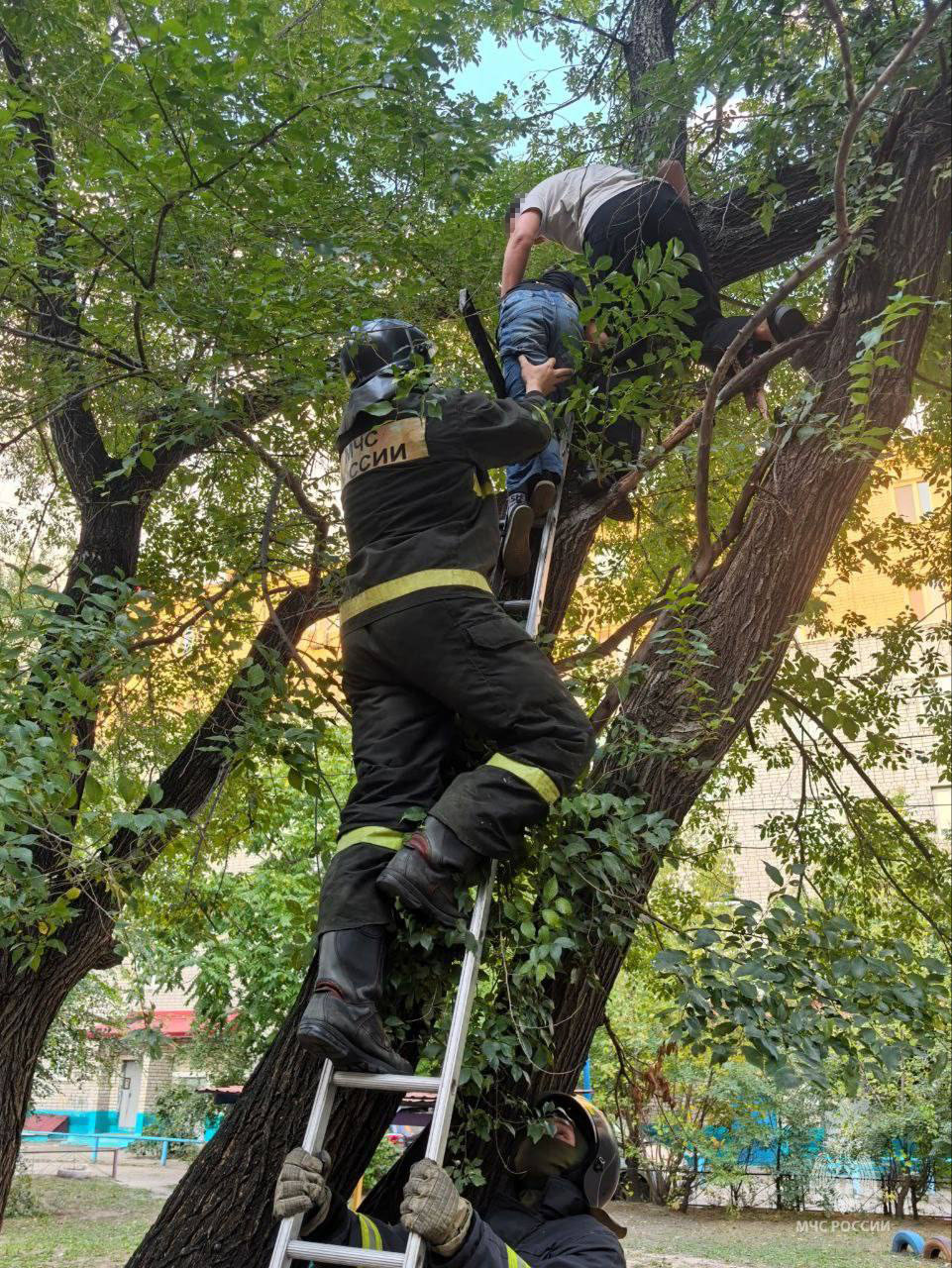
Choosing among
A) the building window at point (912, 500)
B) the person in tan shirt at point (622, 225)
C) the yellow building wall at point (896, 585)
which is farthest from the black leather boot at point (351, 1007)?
the building window at point (912, 500)

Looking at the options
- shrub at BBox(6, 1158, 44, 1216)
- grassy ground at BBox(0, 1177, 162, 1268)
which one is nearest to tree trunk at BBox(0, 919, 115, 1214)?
grassy ground at BBox(0, 1177, 162, 1268)

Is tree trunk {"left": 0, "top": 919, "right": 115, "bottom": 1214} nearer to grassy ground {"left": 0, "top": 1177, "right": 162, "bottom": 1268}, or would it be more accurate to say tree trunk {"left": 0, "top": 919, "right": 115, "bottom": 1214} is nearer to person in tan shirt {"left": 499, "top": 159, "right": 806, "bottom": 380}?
person in tan shirt {"left": 499, "top": 159, "right": 806, "bottom": 380}

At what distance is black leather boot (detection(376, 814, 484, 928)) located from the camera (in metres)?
2.56

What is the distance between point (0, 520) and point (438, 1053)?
677cm

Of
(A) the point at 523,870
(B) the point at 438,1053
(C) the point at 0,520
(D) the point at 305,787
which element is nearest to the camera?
(B) the point at 438,1053

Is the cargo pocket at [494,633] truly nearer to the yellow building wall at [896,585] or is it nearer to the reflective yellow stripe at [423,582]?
the reflective yellow stripe at [423,582]

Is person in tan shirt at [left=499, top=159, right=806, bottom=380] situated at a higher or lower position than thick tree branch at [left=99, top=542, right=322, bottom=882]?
higher

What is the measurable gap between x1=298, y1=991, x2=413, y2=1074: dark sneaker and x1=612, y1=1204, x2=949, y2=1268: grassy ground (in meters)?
9.33

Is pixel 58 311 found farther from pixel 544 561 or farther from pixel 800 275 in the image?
pixel 800 275

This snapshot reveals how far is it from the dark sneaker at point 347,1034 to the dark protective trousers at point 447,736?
206 mm

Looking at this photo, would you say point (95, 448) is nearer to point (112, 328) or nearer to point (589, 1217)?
point (112, 328)

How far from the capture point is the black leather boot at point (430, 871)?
2559 mm

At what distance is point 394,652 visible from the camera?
9.63ft

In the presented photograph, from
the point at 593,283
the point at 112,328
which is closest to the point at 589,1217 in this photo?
the point at 593,283
